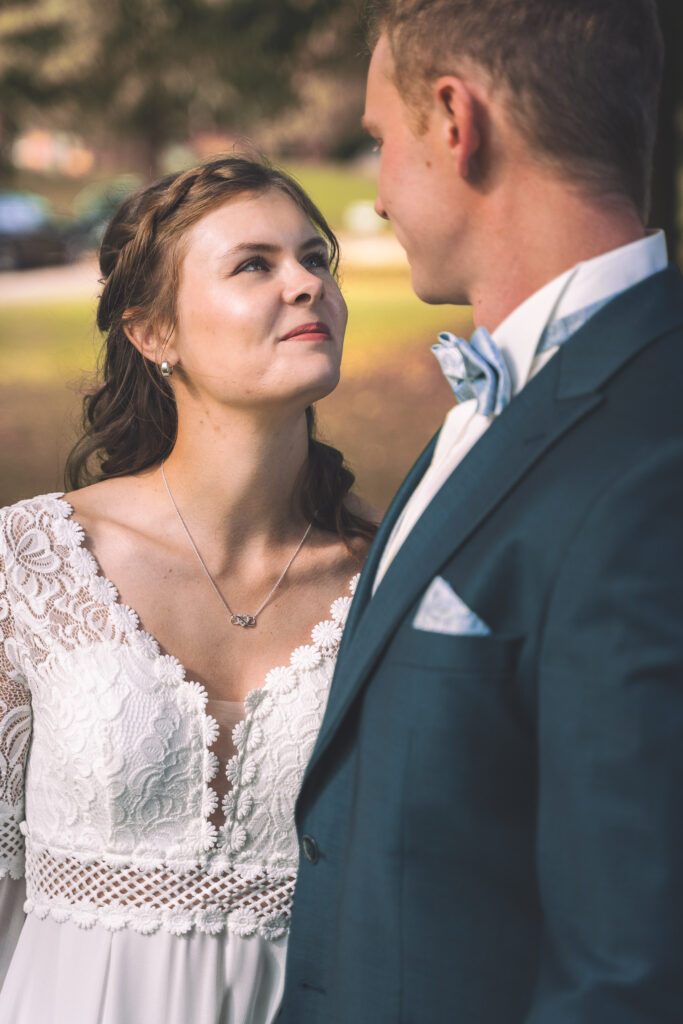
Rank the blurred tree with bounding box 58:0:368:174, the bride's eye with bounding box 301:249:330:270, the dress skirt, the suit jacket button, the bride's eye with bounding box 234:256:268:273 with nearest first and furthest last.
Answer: the suit jacket button < the dress skirt < the bride's eye with bounding box 234:256:268:273 < the bride's eye with bounding box 301:249:330:270 < the blurred tree with bounding box 58:0:368:174

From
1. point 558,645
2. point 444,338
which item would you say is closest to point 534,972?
point 558,645

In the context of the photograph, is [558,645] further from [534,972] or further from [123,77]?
[123,77]

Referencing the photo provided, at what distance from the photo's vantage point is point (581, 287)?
158cm

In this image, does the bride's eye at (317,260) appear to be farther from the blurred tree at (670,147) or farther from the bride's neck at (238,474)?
the blurred tree at (670,147)

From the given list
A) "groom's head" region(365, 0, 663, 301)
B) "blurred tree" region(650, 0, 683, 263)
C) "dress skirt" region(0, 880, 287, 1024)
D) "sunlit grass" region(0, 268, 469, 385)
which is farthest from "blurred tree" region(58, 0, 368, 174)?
"groom's head" region(365, 0, 663, 301)

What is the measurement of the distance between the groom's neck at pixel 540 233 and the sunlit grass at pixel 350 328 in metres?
9.26

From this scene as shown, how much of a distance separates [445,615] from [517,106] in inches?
26.4

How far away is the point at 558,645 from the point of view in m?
1.39

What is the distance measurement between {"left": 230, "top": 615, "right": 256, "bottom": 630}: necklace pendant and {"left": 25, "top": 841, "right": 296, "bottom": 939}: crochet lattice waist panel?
21.8 inches

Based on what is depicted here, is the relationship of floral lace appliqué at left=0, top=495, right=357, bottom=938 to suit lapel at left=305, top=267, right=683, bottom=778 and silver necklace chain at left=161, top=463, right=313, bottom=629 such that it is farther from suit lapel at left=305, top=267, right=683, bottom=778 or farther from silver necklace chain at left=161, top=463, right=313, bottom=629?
suit lapel at left=305, top=267, right=683, bottom=778

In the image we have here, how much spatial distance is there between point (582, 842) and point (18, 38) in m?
10.5

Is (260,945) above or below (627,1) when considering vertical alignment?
below

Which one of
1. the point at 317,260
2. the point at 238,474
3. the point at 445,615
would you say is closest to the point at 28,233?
the point at 317,260

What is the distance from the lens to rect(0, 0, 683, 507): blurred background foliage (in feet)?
31.4
